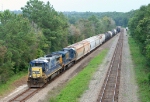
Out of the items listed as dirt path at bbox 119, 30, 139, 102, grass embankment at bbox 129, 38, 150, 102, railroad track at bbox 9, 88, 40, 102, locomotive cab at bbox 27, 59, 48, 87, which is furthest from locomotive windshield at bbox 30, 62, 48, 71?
grass embankment at bbox 129, 38, 150, 102

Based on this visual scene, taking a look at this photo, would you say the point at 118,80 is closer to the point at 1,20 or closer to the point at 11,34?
the point at 11,34

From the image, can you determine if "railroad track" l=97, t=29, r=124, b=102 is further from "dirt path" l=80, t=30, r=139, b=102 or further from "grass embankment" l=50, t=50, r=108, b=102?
"grass embankment" l=50, t=50, r=108, b=102

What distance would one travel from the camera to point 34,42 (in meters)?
40.2

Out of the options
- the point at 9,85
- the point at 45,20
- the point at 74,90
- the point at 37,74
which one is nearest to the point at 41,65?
the point at 37,74

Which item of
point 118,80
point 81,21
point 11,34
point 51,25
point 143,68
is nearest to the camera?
point 118,80

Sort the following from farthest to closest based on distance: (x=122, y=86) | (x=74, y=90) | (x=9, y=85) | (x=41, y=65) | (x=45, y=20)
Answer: (x=45, y=20)
(x=9, y=85)
(x=41, y=65)
(x=122, y=86)
(x=74, y=90)

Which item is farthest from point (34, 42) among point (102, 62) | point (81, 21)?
point (81, 21)

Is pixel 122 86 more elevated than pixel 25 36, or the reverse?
pixel 25 36

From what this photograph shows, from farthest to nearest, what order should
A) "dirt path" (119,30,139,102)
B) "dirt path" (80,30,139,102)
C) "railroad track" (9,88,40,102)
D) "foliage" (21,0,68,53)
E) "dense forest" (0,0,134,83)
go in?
1. "foliage" (21,0,68,53)
2. "dense forest" (0,0,134,83)
3. "railroad track" (9,88,40,102)
4. "dirt path" (80,30,139,102)
5. "dirt path" (119,30,139,102)

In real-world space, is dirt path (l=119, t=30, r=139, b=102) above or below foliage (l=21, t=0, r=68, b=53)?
below

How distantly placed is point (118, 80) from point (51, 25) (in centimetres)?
2508

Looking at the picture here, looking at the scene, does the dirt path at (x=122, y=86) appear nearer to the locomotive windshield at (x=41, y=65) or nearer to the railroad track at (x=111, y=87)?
the railroad track at (x=111, y=87)

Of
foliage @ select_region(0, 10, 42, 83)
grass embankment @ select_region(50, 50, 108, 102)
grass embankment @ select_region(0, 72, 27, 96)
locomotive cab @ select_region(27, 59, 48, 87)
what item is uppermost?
foliage @ select_region(0, 10, 42, 83)

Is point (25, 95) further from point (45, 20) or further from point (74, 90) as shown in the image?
point (45, 20)
